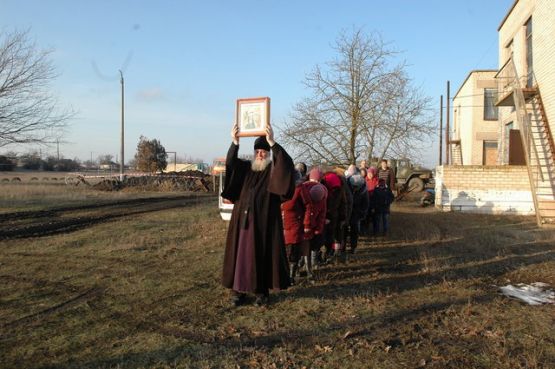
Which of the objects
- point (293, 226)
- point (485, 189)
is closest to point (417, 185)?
point (485, 189)

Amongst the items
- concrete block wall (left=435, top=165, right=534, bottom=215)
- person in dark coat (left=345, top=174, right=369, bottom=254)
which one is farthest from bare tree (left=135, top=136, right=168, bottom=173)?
person in dark coat (left=345, top=174, right=369, bottom=254)

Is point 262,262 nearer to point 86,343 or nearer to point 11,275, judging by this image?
point 86,343

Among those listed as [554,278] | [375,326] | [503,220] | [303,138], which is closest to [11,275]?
[375,326]

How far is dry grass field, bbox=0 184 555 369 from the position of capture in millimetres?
3947

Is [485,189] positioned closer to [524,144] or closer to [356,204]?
[524,144]

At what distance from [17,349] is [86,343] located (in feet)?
1.84

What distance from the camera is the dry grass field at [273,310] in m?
3.95

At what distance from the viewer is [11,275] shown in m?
6.88

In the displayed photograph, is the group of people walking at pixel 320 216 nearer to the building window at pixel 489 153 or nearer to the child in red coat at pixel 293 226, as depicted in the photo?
the child in red coat at pixel 293 226

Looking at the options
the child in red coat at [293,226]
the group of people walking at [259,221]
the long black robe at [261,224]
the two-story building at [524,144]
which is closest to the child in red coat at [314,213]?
the child in red coat at [293,226]

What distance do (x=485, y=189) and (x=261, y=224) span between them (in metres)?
13.0

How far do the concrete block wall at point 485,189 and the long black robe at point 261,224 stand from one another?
12.5 meters

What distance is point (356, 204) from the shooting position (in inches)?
344

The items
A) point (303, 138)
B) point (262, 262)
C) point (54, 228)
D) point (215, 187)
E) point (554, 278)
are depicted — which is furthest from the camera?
point (215, 187)
